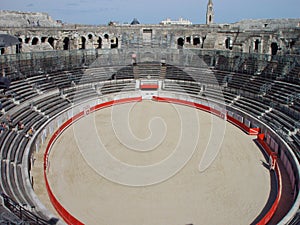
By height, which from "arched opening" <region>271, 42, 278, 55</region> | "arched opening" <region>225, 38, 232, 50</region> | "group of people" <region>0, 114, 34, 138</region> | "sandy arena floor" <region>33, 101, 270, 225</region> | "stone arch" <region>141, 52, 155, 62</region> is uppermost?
"arched opening" <region>225, 38, 232, 50</region>

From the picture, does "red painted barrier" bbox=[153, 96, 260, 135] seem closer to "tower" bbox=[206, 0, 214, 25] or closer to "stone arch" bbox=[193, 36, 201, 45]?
"stone arch" bbox=[193, 36, 201, 45]

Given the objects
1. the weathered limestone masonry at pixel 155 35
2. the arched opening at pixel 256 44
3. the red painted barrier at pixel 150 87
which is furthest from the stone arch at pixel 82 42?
the arched opening at pixel 256 44

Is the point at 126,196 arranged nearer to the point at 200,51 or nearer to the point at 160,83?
the point at 160,83

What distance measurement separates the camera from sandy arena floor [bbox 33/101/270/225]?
57.2 ft

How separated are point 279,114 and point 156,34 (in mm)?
30736

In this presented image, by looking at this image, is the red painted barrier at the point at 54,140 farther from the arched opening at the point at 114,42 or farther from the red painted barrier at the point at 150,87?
the arched opening at the point at 114,42

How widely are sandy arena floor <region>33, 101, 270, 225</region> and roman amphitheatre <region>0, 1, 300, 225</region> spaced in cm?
9

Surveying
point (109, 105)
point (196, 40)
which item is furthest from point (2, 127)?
point (196, 40)

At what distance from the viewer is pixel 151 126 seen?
30.0 metres

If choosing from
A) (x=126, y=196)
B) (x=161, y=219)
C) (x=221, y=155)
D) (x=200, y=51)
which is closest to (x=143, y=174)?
(x=126, y=196)

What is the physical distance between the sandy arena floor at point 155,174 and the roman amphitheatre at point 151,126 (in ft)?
0.30

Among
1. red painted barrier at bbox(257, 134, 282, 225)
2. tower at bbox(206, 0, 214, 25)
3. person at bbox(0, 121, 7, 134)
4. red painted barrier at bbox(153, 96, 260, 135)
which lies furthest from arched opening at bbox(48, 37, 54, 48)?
red painted barrier at bbox(257, 134, 282, 225)

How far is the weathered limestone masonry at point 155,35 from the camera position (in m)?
42.2

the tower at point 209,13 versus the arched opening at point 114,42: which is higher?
the tower at point 209,13
